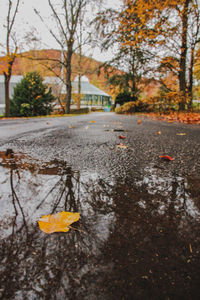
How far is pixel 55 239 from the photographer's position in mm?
680

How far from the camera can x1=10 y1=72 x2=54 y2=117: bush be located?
1420 cm

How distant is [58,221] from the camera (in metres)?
0.79

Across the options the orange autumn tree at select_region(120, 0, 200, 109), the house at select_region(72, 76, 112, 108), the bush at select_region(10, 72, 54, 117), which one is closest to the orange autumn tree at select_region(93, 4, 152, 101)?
the orange autumn tree at select_region(120, 0, 200, 109)

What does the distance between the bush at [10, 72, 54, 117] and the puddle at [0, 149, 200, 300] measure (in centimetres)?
1427

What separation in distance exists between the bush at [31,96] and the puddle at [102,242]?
14273 millimetres

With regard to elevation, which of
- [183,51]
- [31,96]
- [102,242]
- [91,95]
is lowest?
[102,242]

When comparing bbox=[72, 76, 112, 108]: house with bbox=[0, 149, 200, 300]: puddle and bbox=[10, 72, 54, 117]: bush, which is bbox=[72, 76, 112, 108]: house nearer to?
bbox=[10, 72, 54, 117]: bush

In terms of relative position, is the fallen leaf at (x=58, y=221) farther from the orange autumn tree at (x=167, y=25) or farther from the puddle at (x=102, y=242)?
the orange autumn tree at (x=167, y=25)

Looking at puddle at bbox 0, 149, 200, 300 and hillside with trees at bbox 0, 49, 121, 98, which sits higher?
hillside with trees at bbox 0, 49, 121, 98

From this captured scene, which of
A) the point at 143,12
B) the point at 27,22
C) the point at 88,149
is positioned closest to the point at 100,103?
the point at 27,22

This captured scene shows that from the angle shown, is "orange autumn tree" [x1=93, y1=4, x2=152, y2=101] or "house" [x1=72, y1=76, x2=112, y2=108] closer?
"orange autumn tree" [x1=93, y1=4, x2=152, y2=101]

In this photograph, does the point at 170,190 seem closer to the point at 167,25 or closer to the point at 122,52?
the point at 167,25

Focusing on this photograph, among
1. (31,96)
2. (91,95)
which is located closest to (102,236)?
(31,96)

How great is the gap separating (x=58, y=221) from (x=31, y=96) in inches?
593
